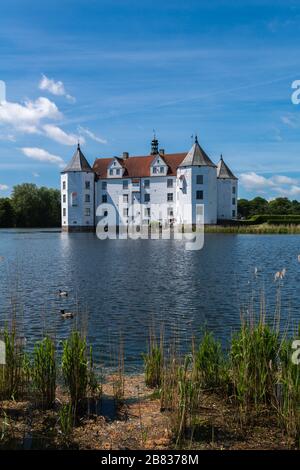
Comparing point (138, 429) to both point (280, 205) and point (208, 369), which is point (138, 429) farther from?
point (280, 205)

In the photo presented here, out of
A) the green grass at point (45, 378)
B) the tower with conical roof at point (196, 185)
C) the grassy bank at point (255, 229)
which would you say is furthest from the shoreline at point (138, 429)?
the tower with conical roof at point (196, 185)

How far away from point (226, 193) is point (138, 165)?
14.5 m

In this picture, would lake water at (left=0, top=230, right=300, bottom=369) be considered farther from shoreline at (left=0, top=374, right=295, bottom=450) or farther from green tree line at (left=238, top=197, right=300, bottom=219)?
green tree line at (left=238, top=197, right=300, bottom=219)

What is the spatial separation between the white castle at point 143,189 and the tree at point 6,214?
1411 inches

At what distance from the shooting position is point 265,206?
129500mm

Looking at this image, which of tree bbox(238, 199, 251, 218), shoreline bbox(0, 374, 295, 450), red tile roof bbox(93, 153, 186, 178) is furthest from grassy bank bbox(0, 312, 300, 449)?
tree bbox(238, 199, 251, 218)

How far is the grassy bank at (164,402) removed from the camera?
213 inches

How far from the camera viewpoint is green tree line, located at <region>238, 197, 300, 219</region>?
405 ft

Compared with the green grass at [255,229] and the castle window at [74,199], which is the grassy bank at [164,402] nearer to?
the green grass at [255,229]


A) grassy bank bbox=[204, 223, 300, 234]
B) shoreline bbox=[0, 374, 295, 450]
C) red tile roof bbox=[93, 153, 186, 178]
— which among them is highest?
red tile roof bbox=[93, 153, 186, 178]

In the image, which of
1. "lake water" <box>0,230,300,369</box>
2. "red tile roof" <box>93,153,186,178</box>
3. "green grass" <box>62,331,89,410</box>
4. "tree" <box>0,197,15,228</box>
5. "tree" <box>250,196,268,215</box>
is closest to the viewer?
"green grass" <box>62,331,89,410</box>

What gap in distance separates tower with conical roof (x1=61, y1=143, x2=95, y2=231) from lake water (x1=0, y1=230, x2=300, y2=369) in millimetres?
42204
